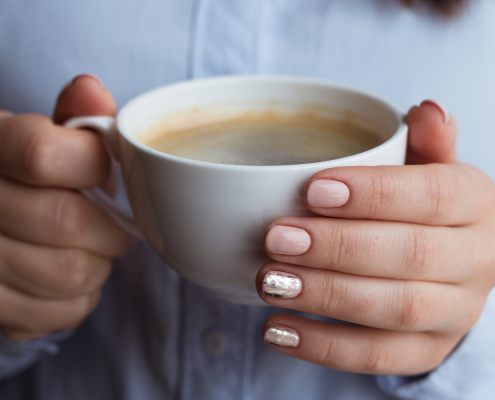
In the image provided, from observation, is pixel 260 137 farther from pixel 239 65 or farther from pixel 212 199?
pixel 212 199

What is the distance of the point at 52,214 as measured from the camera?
529 mm

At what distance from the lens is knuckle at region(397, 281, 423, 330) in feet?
1.39

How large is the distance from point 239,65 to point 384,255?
0.42m

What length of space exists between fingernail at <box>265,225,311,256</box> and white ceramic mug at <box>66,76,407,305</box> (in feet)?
0.05

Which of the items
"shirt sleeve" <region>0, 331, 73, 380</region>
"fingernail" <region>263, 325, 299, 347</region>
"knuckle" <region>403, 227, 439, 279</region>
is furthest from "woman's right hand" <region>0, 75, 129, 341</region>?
"knuckle" <region>403, 227, 439, 279</region>

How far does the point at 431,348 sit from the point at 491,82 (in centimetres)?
44

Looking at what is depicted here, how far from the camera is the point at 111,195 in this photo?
25.4 inches

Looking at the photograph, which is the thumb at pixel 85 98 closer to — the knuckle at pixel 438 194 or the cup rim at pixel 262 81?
the cup rim at pixel 262 81

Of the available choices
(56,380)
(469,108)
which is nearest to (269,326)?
(469,108)

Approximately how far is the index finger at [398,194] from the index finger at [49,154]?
28 centimetres

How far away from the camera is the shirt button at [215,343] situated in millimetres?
705

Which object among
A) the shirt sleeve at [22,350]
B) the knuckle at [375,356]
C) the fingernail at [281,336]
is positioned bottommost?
the shirt sleeve at [22,350]

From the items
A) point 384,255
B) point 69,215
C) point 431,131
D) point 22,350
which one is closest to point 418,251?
point 384,255

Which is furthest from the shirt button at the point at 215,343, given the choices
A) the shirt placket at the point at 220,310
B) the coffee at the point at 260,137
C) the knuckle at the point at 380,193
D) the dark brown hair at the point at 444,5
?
the dark brown hair at the point at 444,5
